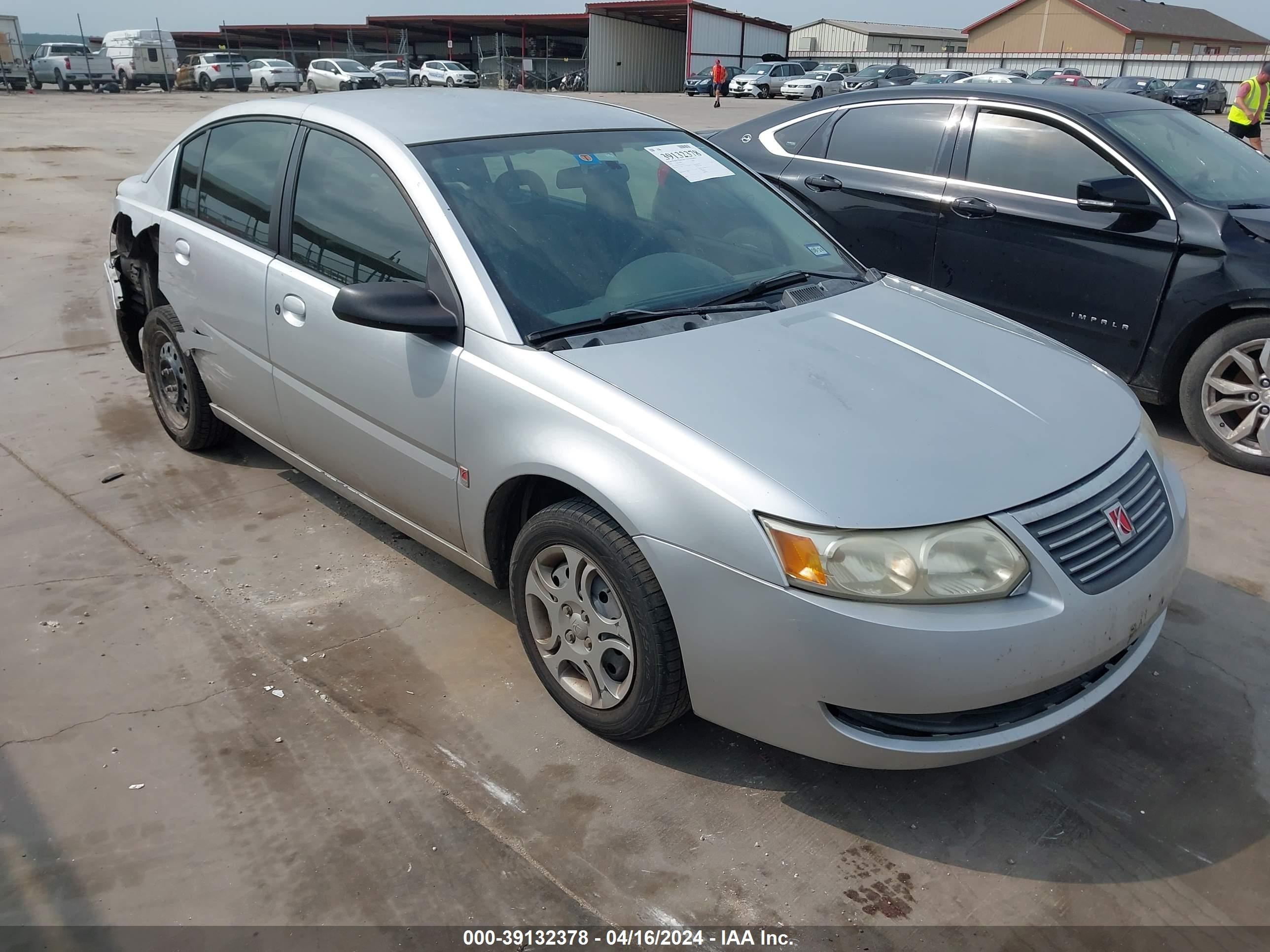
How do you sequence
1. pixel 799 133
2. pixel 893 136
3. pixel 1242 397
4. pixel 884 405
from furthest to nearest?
pixel 799 133, pixel 893 136, pixel 1242 397, pixel 884 405

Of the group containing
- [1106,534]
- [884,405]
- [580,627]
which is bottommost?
[580,627]

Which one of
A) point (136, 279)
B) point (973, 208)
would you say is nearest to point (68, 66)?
point (136, 279)

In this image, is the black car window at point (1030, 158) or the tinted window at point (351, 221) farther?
the black car window at point (1030, 158)

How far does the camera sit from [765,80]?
39.6m

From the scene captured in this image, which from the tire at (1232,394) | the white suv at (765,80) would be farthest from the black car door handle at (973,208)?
the white suv at (765,80)

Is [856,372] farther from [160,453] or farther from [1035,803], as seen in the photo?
[160,453]

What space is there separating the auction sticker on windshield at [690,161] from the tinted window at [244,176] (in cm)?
140

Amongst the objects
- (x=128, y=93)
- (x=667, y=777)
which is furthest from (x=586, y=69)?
(x=667, y=777)

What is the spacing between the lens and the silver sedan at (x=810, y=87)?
124ft

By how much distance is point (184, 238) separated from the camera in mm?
4180

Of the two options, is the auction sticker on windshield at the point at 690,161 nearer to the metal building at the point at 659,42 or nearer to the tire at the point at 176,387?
the tire at the point at 176,387

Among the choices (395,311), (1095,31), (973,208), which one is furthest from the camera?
(1095,31)

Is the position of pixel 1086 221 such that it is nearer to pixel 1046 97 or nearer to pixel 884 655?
pixel 1046 97

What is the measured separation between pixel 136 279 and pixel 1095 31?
71.6 meters
